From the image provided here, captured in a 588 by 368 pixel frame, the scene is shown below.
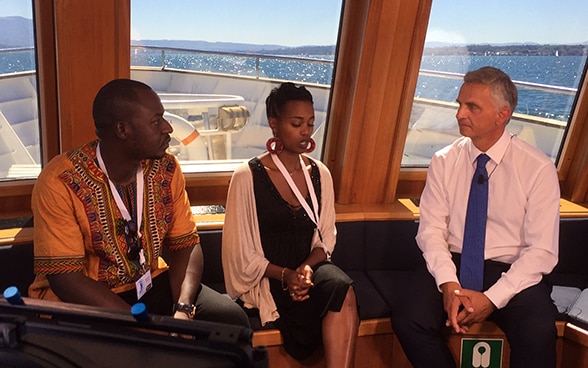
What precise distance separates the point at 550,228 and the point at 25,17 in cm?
260

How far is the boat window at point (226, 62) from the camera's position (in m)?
2.91

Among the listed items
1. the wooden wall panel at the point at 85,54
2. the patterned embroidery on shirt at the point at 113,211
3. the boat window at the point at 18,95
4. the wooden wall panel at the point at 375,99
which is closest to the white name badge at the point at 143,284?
the patterned embroidery on shirt at the point at 113,211

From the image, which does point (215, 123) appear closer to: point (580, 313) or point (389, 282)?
point (389, 282)

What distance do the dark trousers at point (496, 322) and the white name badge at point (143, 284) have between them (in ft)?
3.75

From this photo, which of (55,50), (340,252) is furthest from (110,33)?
(340,252)

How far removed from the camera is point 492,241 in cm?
266

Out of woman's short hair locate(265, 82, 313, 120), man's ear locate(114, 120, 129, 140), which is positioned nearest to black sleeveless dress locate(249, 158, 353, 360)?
woman's short hair locate(265, 82, 313, 120)

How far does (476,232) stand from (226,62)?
1648 millimetres

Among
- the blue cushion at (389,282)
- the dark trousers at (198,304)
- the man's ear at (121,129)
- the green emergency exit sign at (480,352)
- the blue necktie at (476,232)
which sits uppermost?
the man's ear at (121,129)

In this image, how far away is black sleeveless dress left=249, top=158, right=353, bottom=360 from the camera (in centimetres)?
246

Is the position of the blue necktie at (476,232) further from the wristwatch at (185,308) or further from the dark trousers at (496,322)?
the wristwatch at (185,308)

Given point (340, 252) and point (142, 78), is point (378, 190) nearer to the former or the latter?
point (340, 252)

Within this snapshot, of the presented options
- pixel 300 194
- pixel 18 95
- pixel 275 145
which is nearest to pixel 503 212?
pixel 300 194

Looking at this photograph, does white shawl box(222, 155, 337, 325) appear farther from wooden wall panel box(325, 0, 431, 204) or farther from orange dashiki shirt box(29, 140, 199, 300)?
wooden wall panel box(325, 0, 431, 204)
